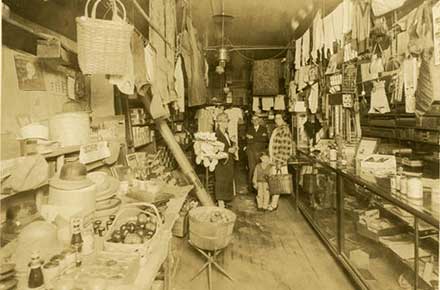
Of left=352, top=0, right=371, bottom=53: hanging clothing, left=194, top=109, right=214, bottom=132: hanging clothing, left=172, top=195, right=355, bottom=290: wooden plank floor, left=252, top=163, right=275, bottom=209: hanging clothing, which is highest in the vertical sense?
left=352, top=0, right=371, bottom=53: hanging clothing

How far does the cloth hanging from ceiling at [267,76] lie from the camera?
918 centimetres

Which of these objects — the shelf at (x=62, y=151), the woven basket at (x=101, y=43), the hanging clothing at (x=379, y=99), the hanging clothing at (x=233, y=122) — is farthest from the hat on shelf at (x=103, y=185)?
the hanging clothing at (x=233, y=122)

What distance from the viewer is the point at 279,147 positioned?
720cm

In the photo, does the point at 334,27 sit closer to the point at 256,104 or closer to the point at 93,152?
the point at 93,152

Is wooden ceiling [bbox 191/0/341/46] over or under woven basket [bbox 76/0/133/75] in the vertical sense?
over

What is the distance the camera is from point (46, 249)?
77.4 inches

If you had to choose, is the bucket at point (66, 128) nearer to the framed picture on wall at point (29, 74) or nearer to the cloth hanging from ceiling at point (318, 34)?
the framed picture on wall at point (29, 74)

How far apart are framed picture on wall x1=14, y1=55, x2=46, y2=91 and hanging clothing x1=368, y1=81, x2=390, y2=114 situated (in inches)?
131

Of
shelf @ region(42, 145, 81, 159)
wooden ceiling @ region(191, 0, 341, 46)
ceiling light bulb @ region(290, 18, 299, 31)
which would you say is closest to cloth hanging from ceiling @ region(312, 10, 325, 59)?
wooden ceiling @ region(191, 0, 341, 46)

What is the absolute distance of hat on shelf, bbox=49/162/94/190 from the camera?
7.61 feet

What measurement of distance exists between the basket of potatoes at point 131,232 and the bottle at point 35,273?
47cm

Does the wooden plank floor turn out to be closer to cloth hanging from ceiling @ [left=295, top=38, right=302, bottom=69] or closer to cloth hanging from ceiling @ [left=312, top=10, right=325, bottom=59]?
cloth hanging from ceiling @ [left=312, top=10, right=325, bottom=59]

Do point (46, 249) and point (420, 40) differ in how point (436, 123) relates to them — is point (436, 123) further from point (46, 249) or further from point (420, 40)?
point (46, 249)

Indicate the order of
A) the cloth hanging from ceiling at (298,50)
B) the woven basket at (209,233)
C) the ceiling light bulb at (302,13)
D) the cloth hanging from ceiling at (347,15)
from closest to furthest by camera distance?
the woven basket at (209,233) → the cloth hanging from ceiling at (347,15) → the ceiling light bulb at (302,13) → the cloth hanging from ceiling at (298,50)
